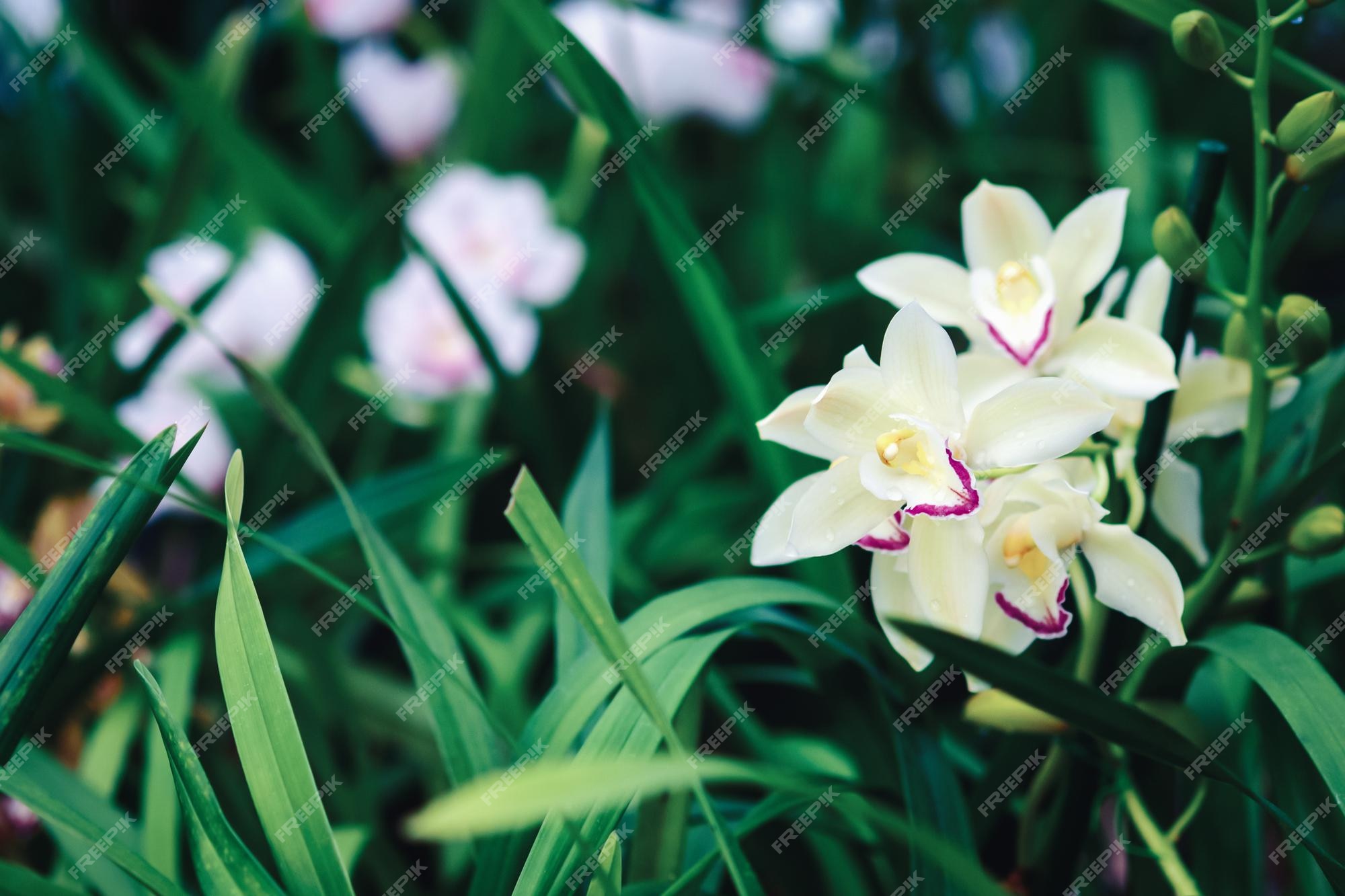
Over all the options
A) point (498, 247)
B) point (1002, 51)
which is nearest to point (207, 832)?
point (498, 247)

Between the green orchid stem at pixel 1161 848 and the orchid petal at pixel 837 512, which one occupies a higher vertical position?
the orchid petal at pixel 837 512

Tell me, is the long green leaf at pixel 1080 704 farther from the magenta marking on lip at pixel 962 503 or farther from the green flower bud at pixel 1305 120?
the green flower bud at pixel 1305 120

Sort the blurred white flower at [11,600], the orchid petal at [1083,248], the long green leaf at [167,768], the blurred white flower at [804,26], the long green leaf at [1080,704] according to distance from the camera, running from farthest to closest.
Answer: the blurred white flower at [804,26]
the blurred white flower at [11,600]
the long green leaf at [167,768]
the orchid petal at [1083,248]
the long green leaf at [1080,704]

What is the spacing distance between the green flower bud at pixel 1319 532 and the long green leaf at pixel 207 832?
493 millimetres

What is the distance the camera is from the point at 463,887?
2.18 ft

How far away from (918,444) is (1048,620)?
3.9 inches

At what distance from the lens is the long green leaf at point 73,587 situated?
1.41ft

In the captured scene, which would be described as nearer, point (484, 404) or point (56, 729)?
point (56, 729)

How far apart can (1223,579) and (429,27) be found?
4.08 ft

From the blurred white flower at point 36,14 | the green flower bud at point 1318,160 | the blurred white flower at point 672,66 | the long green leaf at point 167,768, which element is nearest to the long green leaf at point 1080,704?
the green flower bud at point 1318,160

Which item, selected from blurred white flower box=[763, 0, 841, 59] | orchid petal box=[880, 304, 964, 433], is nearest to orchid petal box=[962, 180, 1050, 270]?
orchid petal box=[880, 304, 964, 433]

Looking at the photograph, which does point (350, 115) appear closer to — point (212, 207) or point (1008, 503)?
point (212, 207)

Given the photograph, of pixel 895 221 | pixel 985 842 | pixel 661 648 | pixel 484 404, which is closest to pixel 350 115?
pixel 484 404

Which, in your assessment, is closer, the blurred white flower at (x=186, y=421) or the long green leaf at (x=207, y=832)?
the long green leaf at (x=207, y=832)
